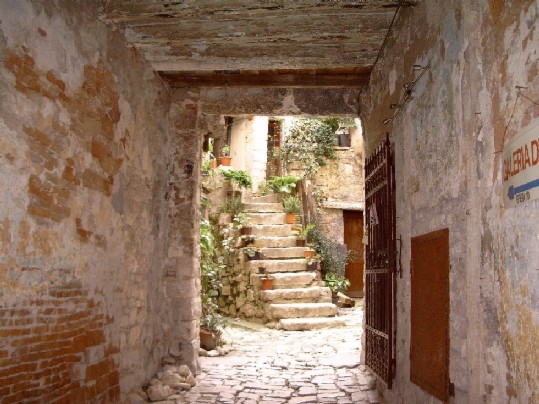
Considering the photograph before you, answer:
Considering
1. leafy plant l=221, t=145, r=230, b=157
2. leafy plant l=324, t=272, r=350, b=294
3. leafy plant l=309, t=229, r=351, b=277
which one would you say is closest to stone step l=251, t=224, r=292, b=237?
leafy plant l=309, t=229, r=351, b=277

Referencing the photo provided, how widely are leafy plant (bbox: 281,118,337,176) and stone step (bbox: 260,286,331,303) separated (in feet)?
15.9

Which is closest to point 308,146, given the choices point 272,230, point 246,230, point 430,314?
point 272,230

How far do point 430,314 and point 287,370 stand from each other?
3.51 meters

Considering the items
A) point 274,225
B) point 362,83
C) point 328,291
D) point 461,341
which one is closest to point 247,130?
point 274,225

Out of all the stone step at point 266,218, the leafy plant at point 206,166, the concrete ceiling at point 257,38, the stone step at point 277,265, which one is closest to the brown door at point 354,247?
the stone step at point 266,218

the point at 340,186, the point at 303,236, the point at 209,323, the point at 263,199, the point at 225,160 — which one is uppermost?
the point at 225,160

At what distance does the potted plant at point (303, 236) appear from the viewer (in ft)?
37.6

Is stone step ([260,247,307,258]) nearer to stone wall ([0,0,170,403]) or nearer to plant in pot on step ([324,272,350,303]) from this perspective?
plant in pot on step ([324,272,350,303])

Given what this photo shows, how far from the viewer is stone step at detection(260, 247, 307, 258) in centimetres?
1083

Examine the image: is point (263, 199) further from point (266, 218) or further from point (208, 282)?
point (208, 282)

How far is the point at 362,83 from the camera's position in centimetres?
638

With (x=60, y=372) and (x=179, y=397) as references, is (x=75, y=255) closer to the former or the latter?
(x=60, y=372)

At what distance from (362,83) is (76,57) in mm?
3598

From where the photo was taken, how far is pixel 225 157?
15305 mm
